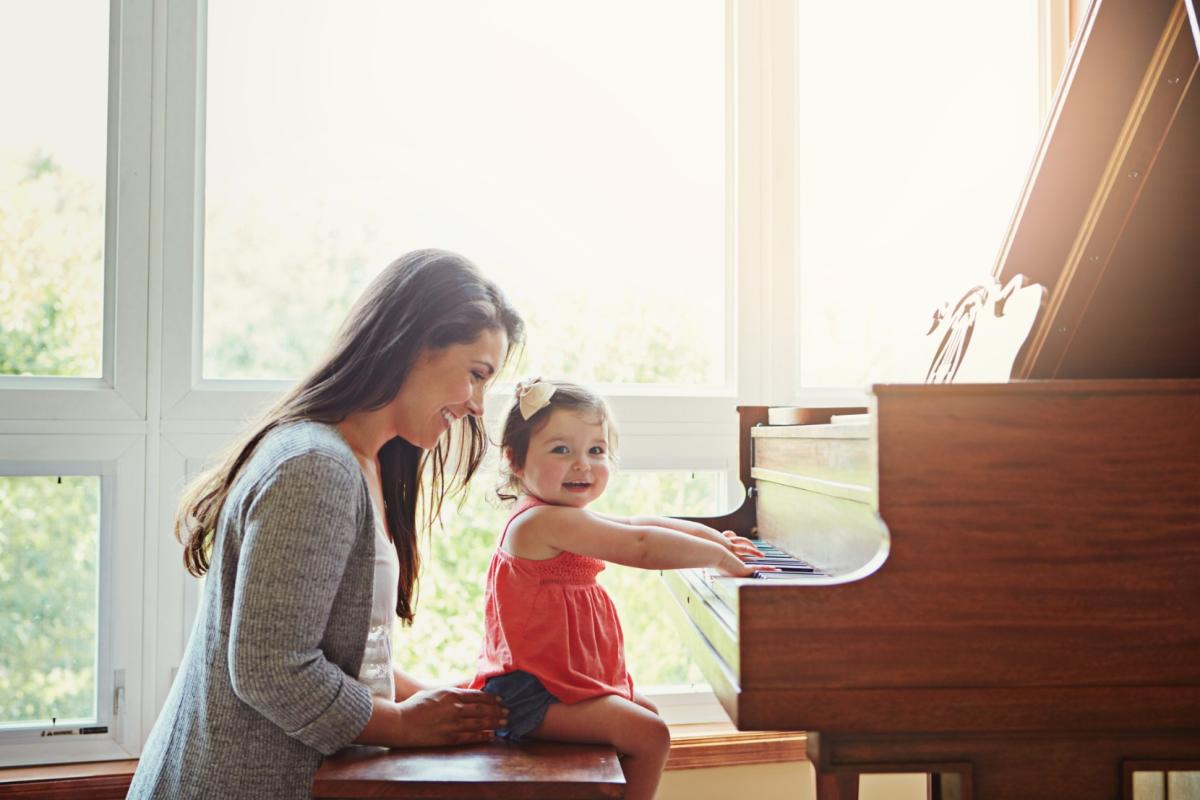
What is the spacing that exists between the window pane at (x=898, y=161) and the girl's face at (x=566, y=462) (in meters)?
1.00

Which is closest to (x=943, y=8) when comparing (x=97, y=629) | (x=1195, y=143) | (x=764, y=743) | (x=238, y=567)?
(x=1195, y=143)

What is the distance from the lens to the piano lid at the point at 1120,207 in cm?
129

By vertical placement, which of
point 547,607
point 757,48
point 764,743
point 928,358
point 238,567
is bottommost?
point 764,743

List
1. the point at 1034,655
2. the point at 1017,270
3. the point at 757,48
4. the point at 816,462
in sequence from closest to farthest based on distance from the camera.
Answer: the point at 1034,655
the point at 1017,270
the point at 816,462
the point at 757,48

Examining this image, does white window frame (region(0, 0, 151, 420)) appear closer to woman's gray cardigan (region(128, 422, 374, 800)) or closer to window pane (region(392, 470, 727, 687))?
window pane (region(392, 470, 727, 687))

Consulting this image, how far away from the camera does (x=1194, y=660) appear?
1238 mm

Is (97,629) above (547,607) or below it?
below

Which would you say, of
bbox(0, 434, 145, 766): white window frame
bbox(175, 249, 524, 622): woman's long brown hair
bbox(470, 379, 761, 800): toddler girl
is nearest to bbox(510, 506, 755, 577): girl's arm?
bbox(470, 379, 761, 800): toddler girl

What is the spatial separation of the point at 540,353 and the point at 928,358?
976 mm

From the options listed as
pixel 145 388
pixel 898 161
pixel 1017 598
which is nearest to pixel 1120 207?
pixel 1017 598

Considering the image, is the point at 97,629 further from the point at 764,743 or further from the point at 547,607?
the point at 764,743

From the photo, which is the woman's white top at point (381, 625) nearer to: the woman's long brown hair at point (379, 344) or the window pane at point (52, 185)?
the woman's long brown hair at point (379, 344)

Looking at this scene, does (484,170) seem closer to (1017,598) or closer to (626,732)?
(626,732)

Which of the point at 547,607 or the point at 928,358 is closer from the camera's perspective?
the point at 547,607
